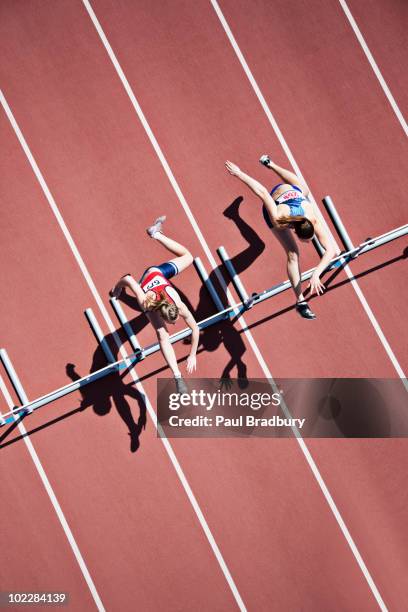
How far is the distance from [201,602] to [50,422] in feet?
12.7

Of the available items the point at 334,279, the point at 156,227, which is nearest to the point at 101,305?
the point at 156,227

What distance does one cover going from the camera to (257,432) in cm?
792

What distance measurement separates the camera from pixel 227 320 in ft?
25.8

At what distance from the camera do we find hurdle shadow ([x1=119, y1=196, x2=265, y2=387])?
7875mm

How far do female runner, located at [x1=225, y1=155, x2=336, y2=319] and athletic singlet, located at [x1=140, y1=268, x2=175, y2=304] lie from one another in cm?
180

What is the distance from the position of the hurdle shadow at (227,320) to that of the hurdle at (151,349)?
17 centimetres

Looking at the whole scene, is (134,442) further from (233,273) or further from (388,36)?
(388,36)

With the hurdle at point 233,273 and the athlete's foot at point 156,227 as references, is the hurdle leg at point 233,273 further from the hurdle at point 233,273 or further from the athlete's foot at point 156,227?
the athlete's foot at point 156,227

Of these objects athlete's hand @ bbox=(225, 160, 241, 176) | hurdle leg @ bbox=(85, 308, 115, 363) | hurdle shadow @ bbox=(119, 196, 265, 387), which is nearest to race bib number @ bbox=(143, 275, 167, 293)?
hurdle shadow @ bbox=(119, 196, 265, 387)

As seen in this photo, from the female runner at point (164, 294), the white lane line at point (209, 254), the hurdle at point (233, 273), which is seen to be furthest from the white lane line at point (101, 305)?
the hurdle at point (233, 273)

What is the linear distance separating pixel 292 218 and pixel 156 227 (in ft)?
6.88

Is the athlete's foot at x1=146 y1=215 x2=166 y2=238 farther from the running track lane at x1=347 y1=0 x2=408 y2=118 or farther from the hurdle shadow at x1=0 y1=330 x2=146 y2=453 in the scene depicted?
the running track lane at x1=347 y1=0 x2=408 y2=118

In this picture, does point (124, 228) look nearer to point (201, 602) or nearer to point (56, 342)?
point (56, 342)

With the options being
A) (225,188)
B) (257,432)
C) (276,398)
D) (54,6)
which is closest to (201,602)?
(257,432)
